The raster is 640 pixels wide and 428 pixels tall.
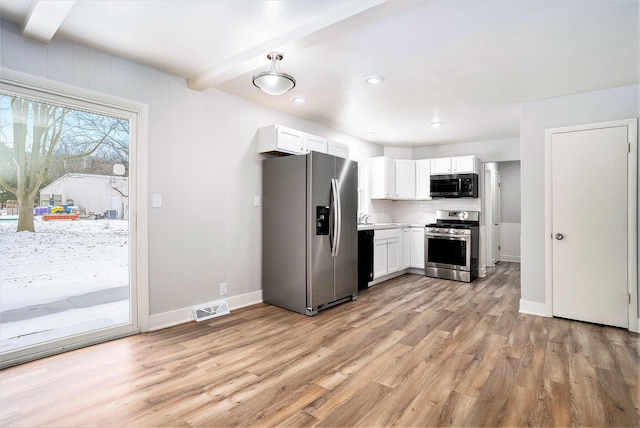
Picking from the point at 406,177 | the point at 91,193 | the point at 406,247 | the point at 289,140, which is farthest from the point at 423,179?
the point at 91,193

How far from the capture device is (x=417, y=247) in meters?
6.00

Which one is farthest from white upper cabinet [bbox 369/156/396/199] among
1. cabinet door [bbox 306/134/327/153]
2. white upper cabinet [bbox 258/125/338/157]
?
white upper cabinet [bbox 258/125/338/157]

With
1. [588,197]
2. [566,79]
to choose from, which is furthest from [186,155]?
[588,197]

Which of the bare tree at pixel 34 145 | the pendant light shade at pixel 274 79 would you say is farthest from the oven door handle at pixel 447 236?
the bare tree at pixel 34 145

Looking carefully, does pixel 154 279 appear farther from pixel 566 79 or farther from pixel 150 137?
pixel 566 79

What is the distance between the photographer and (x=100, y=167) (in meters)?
2.86

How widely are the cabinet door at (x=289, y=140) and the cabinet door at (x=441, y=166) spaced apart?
301 centimetres

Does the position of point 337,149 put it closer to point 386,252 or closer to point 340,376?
point 386,252

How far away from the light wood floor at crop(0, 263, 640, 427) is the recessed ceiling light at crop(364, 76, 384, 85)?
248 centimetres

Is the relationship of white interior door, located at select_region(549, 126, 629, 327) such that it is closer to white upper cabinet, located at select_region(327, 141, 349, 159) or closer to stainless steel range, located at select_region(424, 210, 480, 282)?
stainless steel range, located at select_region(424, 210, 480, 282)

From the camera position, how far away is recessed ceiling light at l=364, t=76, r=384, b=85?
Result: 3156 millimetres

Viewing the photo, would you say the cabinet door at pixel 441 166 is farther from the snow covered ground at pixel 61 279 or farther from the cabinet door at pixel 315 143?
the snow covered ground at pixel 61 279

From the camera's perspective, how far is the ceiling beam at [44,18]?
1.98 m

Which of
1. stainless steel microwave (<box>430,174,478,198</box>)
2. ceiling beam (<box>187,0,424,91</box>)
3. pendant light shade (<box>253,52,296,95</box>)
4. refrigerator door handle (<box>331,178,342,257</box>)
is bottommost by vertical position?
refrigerator door handle (<box>331,178,342,257</box>)
